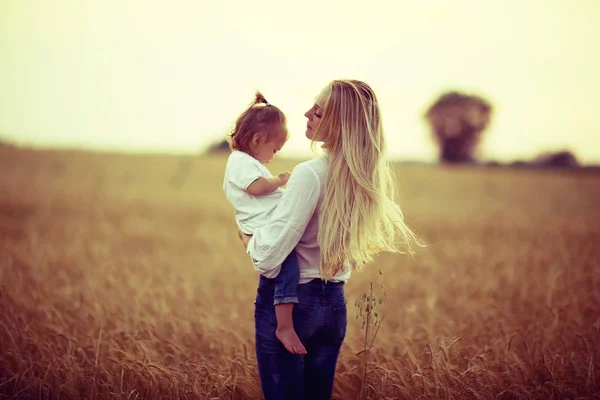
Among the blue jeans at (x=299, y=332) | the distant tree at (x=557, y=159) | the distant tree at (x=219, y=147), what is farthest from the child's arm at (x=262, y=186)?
the distant tree at (x=557, y=159)

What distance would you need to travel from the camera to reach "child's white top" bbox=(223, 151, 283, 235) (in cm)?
242

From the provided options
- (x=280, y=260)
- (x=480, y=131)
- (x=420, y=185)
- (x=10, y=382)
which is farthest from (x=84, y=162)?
(x=480, y=131)

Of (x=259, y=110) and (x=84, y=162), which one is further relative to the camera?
(x=84, y=162)

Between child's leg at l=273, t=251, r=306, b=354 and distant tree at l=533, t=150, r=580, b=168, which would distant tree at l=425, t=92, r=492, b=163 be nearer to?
distant tree at l=533, t=150, r=580, b=168

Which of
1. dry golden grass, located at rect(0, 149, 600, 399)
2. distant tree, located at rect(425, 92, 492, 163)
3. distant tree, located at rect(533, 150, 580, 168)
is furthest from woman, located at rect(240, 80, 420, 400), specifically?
distant tree, located at rect(425, 92, 492, 163)

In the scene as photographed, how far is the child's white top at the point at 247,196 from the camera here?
2416 millimetres

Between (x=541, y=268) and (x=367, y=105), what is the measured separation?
6537 millimetres

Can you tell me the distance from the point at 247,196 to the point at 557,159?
5045 centimetres

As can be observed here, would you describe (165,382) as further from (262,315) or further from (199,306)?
(199,306)

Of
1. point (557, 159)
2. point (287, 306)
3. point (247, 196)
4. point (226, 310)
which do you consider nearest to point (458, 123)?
point (557, 159)

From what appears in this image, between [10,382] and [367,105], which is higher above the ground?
[367,105]

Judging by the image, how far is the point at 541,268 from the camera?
309 inches

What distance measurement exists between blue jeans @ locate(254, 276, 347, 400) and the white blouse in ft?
0.27

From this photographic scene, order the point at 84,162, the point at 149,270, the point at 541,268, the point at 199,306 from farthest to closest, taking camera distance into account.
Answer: the point at 84,162, the point at 541,268, the point at 149,270, the point at 199,306
